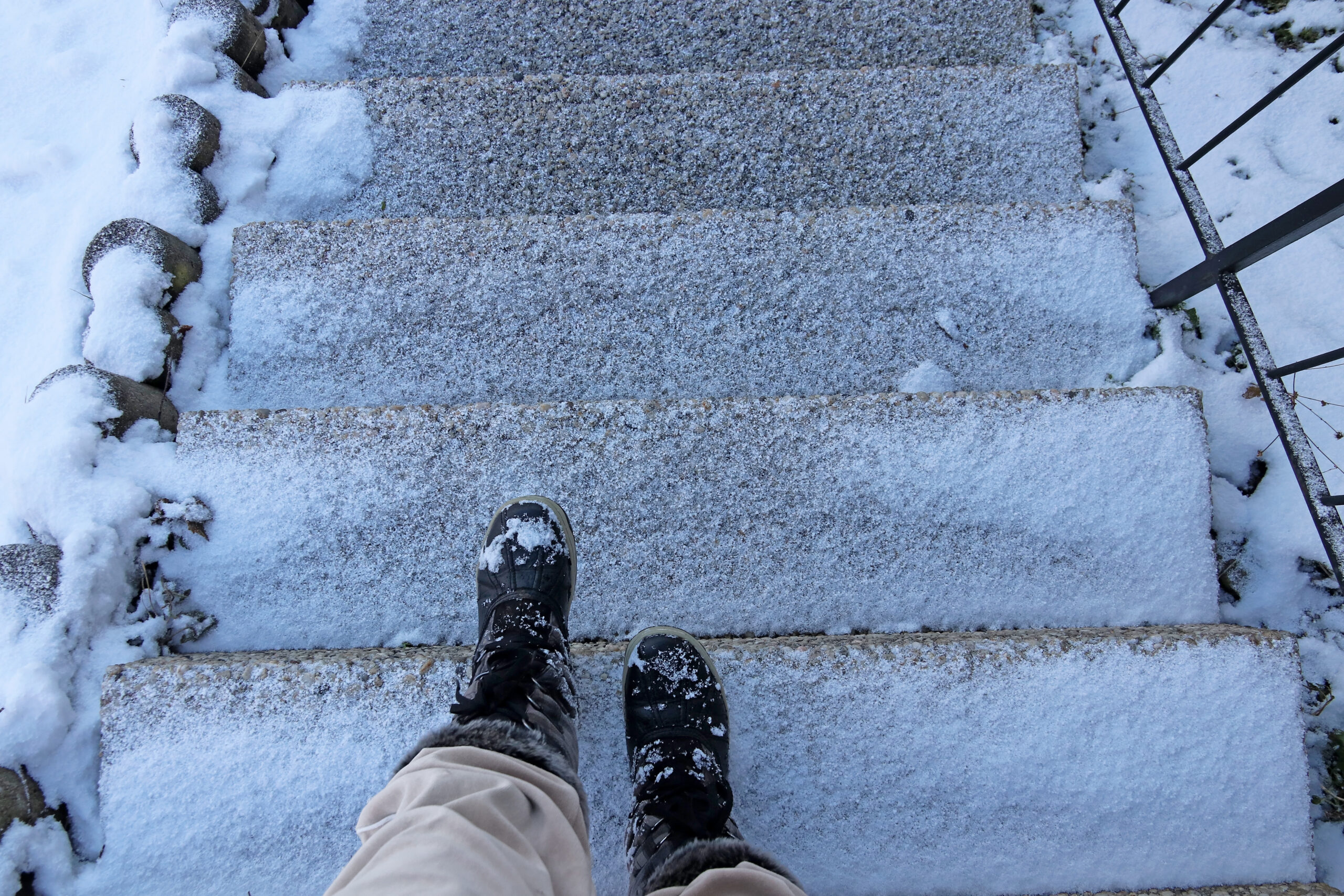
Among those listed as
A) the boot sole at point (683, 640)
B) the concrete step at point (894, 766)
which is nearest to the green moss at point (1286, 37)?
the concrete step at point (894, 766)

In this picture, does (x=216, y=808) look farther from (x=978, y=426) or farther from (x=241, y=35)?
(x=241, y=35)

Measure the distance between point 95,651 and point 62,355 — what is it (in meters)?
0.69

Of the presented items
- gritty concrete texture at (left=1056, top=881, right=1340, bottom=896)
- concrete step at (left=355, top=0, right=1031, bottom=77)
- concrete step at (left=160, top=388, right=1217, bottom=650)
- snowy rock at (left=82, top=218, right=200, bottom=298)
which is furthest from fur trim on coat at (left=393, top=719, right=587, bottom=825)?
concrete step at (left=355, top=0, right=1031, bottom=77)

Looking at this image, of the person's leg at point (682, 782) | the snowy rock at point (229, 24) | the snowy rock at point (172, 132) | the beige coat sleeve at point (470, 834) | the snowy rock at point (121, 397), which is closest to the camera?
the beige coat sleeve at point (470, 834)

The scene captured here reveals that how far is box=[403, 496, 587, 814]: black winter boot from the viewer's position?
1.04 m

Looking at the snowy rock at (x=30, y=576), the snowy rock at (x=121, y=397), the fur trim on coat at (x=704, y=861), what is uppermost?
the snowy rock at (x=121, y=397)

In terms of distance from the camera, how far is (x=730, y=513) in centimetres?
126

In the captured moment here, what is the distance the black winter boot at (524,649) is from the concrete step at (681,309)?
0.34 meters

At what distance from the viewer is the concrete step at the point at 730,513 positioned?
1.25 m

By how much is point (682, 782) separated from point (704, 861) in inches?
5.1

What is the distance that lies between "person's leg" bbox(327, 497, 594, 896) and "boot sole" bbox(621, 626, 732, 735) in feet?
0.35

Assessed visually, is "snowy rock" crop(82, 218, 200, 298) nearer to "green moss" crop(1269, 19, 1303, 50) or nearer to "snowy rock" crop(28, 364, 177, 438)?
"snowy rock" crop(28, 364, 177, 438)

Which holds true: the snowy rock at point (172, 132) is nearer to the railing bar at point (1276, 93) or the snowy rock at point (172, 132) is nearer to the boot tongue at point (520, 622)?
the boot tongue at point (520, 622)

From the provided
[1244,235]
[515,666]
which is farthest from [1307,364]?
[515,666]
